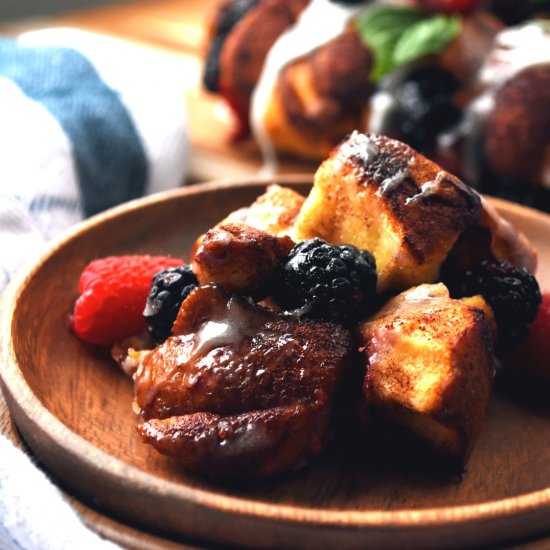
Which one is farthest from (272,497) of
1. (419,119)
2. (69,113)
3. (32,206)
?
(419,119)

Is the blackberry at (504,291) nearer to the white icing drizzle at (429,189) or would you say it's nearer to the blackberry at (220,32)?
the white icing drizzle at (429,189)

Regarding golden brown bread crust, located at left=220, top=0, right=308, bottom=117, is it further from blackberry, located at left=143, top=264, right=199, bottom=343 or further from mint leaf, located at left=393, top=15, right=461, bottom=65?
blackberry, located at left=143, top=264, right=199, bottom=343

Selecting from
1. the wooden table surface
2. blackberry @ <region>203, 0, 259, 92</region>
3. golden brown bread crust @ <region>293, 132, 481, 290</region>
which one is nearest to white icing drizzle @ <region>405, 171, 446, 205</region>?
golden brown bread crust @ <region>293, 132, 481, 290</region>

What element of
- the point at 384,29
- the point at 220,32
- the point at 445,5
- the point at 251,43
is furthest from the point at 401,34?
the point at 220,32

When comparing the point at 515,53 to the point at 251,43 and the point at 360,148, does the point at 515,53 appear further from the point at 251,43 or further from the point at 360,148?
the point at 360,148

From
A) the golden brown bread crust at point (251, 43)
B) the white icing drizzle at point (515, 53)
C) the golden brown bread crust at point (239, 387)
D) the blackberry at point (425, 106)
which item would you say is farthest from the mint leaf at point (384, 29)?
the golden brown bread crust at point (239, 387)
